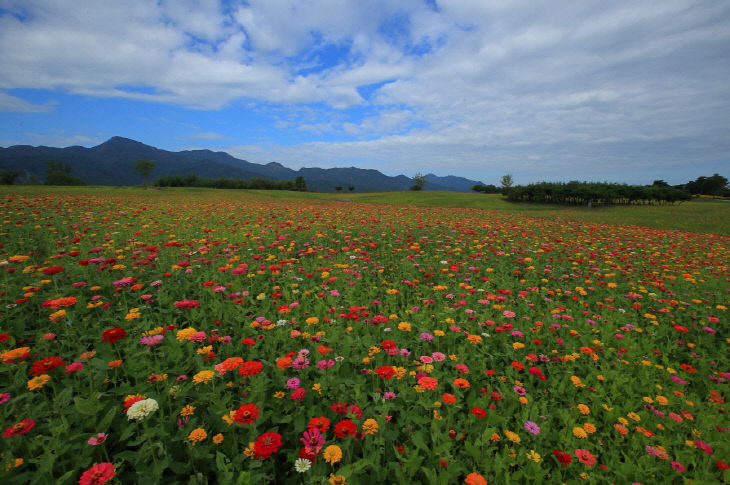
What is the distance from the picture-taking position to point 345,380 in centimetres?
256

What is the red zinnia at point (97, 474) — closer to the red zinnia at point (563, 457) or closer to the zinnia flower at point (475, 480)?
the zinnia flower at point (475, 480)

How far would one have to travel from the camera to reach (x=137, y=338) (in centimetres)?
283

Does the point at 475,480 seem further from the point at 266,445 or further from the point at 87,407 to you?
the point at 87,407

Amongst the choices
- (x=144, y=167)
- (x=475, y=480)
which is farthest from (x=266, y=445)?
(x=144, y=167)

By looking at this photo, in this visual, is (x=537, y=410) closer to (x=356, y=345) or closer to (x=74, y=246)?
(x=356, y=345)

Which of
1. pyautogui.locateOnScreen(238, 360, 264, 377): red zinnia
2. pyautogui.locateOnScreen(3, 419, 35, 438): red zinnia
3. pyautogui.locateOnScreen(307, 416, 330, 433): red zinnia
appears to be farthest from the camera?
pyautogui.locateOnScreen(238, 360, 264, 377): red zinnia

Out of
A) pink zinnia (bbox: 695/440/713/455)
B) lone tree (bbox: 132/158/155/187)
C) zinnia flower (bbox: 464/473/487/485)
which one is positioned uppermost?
lone tree (bbox: 132/158/155/187)

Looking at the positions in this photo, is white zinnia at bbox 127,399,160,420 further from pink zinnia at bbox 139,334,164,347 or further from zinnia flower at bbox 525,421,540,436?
zinnia flower at bbox 525,421,540,436

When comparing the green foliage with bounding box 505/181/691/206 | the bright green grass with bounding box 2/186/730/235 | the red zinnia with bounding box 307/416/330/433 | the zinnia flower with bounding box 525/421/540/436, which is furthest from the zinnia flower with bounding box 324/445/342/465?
the green foliage with bounding box 505/181/691/206

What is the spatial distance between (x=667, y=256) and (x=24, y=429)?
1284 centimetres

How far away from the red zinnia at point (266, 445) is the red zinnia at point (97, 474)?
71cm

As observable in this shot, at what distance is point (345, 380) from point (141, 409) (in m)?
1.48

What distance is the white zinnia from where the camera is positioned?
1.79m

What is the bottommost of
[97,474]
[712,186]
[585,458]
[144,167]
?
[585,458]
